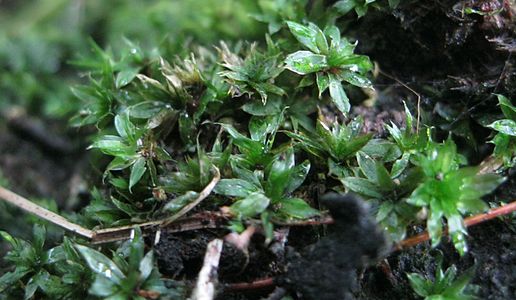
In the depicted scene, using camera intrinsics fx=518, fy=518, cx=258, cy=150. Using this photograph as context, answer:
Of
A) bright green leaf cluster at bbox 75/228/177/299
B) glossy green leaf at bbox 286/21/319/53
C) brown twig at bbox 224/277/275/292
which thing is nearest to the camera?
bright green leaf cluster at bbox 75/228/177/299

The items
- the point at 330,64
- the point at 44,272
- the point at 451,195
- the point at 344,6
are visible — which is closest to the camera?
the point at 451,195

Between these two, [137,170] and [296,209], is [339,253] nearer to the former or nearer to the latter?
[296,209]

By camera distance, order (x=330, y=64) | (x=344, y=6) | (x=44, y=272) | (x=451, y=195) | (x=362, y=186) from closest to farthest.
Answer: (x=451, y=195), (x=362, y=186), (x=44, y=272), (x=330, y=64), (x=344, y=6)

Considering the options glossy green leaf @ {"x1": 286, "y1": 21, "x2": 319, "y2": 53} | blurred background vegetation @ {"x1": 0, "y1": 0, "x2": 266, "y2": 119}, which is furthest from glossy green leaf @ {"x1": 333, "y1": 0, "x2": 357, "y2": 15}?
blurred background vegetation @ {"x1": 0, "y1": 0, "x2": 266, "y2": 119}

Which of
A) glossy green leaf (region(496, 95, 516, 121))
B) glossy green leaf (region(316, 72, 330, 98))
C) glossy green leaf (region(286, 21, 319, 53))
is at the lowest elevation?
glossy green leaf (region(496, 95, 516, 121))

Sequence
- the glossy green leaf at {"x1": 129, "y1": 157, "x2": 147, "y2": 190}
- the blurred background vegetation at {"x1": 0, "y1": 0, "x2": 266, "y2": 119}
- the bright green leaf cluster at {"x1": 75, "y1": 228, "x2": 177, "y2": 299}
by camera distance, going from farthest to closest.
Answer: the blurred background vegetation at {"x1": 0, "y1": 0, "x2": 266, "y2": 119}, the glossy green leaf at {"x1": 129, "y1": 157, "x2": 147, "y2": 190}, the bright green leaf cluster at {"x1": 75, "y1": 228, "x2": 177, "y2": 299}

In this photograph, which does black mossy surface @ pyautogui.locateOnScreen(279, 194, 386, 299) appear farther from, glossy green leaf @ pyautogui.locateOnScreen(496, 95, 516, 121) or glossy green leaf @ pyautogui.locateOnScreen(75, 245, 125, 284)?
glossy green leaf @ pyautogui.locateOnScreen(496, 95, 516, 121)

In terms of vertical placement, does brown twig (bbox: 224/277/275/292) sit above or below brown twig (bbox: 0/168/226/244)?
below

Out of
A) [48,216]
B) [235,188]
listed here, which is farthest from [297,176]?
[48,216]
